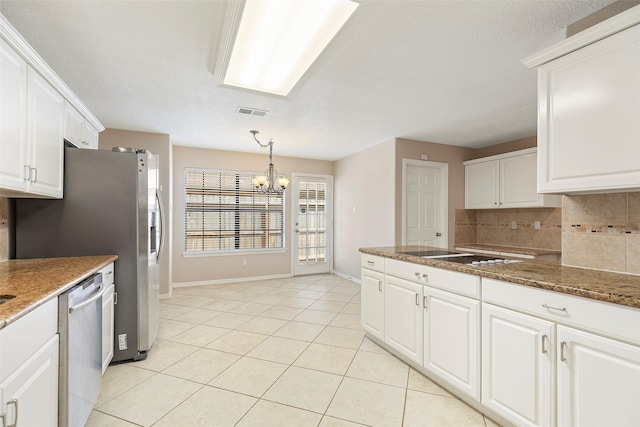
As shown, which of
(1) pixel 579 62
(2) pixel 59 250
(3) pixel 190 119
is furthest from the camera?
(3) pixel 190 119

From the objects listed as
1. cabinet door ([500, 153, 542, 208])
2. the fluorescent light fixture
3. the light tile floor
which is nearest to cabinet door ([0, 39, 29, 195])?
the fluorescent light fixture

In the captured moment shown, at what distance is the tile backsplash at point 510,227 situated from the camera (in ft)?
13.8

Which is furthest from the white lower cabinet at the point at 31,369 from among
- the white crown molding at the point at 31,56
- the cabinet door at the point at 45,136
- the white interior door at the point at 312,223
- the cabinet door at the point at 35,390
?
the white interior door at the point at 312,223

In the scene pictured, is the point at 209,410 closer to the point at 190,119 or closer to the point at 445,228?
the point at 190,119

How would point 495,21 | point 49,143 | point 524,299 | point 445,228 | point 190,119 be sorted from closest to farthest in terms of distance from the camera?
point 524,299 < point 495,21 < point 49,143 < point 190,119 < point 445,228

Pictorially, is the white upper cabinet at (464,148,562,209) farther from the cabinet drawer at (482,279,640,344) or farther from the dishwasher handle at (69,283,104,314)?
the dishwasher handle at (69,283,104,314)

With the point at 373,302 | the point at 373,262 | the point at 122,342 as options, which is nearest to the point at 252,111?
the point at 373,262

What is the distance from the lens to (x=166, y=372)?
234 cm

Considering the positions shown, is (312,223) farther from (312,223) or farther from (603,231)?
(603,231)

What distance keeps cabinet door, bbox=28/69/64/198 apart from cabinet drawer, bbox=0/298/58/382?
1053mm

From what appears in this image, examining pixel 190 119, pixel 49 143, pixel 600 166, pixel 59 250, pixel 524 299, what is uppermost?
pixel 190 119

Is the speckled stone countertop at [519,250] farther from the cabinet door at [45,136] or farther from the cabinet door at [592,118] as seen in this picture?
the cabinet door at [45,136]

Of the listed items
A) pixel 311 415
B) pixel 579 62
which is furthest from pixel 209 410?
pixel 579 62

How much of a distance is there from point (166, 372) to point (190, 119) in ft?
8.94
